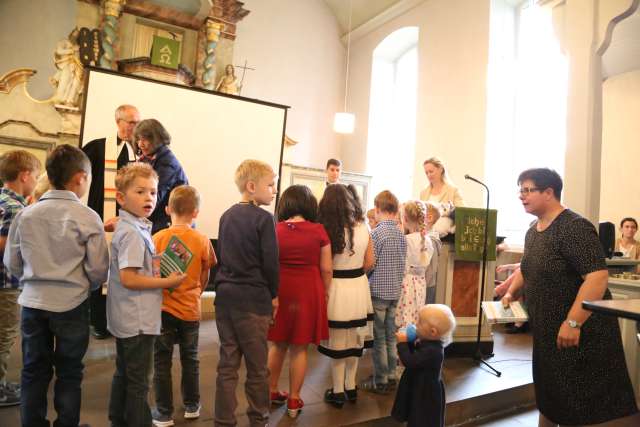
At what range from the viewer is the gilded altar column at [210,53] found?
811 centimetres

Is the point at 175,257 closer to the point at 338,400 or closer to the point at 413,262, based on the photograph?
the point at 338,400

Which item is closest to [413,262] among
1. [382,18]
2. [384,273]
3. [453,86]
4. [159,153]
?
[384,273]

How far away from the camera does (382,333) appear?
2.85m

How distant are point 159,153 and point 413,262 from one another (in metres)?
1.81

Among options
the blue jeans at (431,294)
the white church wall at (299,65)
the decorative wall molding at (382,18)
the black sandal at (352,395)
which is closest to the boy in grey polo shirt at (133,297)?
the black sandal at (352,395)

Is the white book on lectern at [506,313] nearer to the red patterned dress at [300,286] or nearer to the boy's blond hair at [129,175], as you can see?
the red patterned dress at [300,286]

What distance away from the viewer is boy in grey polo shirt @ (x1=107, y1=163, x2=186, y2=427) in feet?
5.85

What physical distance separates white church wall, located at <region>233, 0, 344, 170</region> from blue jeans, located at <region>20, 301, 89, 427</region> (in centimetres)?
761

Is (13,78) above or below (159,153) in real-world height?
above

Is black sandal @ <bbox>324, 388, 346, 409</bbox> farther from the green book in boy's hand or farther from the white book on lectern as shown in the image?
the green book in boy's hand

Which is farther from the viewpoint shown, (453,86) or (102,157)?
(453,86)

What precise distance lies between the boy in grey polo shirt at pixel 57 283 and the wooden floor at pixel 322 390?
46 cm

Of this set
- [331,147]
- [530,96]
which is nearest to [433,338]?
[530,96]

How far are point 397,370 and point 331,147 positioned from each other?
7.51 m
